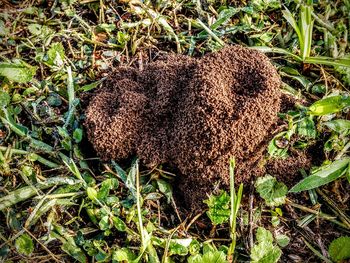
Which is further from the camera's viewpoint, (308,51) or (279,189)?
(308,51)

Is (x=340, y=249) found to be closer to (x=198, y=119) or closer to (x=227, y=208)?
(x=227, y=208)

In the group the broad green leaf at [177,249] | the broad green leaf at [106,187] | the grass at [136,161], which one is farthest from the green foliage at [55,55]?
the broad green leaf at [177,249]

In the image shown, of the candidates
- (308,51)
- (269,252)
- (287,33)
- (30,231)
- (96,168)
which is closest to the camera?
(269,252)

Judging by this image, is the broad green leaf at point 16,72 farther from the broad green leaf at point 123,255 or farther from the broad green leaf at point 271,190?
the broad green leaf at point 271,190

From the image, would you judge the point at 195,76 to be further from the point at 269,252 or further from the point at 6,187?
the point at 6,187

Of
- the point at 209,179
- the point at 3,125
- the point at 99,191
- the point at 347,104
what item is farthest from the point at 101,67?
the point at 347,104

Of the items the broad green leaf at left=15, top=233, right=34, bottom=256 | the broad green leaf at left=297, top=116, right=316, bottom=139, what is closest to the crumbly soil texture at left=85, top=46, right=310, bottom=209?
the broad green leaf at left=297, top=116, right=316, bottom=139

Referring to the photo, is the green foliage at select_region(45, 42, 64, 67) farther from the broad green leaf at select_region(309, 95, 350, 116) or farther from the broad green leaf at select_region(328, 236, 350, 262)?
the broad green leaf at select_region(328, 236, 350, 262)

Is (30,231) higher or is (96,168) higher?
(96,168)

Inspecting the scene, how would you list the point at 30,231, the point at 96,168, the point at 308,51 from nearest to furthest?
1. the point at 30,231
2. the point at 96,168
3. the point at 308,51
